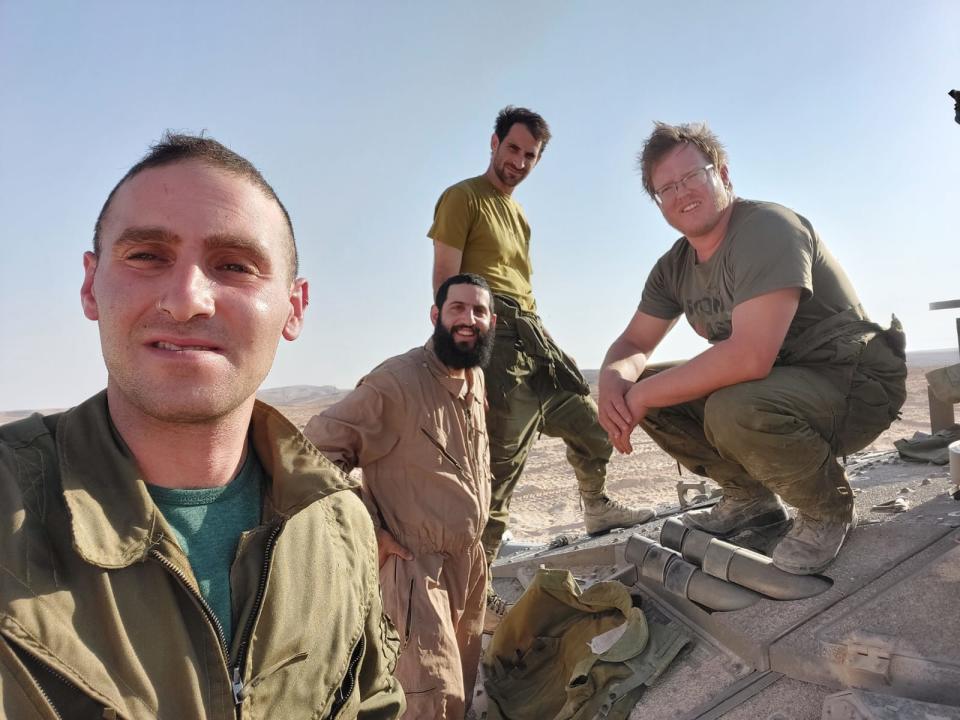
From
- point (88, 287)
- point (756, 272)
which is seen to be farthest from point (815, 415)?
point (88, 287)

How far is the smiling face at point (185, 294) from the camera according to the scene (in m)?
1.24

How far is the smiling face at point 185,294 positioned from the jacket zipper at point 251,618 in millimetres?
254

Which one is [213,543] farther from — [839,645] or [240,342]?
[839,645]

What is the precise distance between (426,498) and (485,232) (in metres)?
1.69

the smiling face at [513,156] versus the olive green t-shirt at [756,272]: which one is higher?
the smiling face at [513,156]

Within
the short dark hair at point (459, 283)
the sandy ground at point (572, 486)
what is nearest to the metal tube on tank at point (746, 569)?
the short dark hair at point (459, 283)

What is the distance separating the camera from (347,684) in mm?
1499

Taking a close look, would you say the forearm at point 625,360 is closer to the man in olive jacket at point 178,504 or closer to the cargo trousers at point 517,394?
the cargo trousers at point 517,394

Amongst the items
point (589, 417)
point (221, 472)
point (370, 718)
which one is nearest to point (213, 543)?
point (221, 472)

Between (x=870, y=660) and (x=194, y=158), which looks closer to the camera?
(x=194, y=158)

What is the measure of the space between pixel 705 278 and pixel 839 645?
1.54 metres

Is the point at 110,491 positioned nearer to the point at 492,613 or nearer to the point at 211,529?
the point at 211,529

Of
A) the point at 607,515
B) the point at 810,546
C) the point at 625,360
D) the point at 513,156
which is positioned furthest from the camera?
the point at 607,515

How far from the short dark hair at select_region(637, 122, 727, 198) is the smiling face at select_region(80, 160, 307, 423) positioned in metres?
2.14
